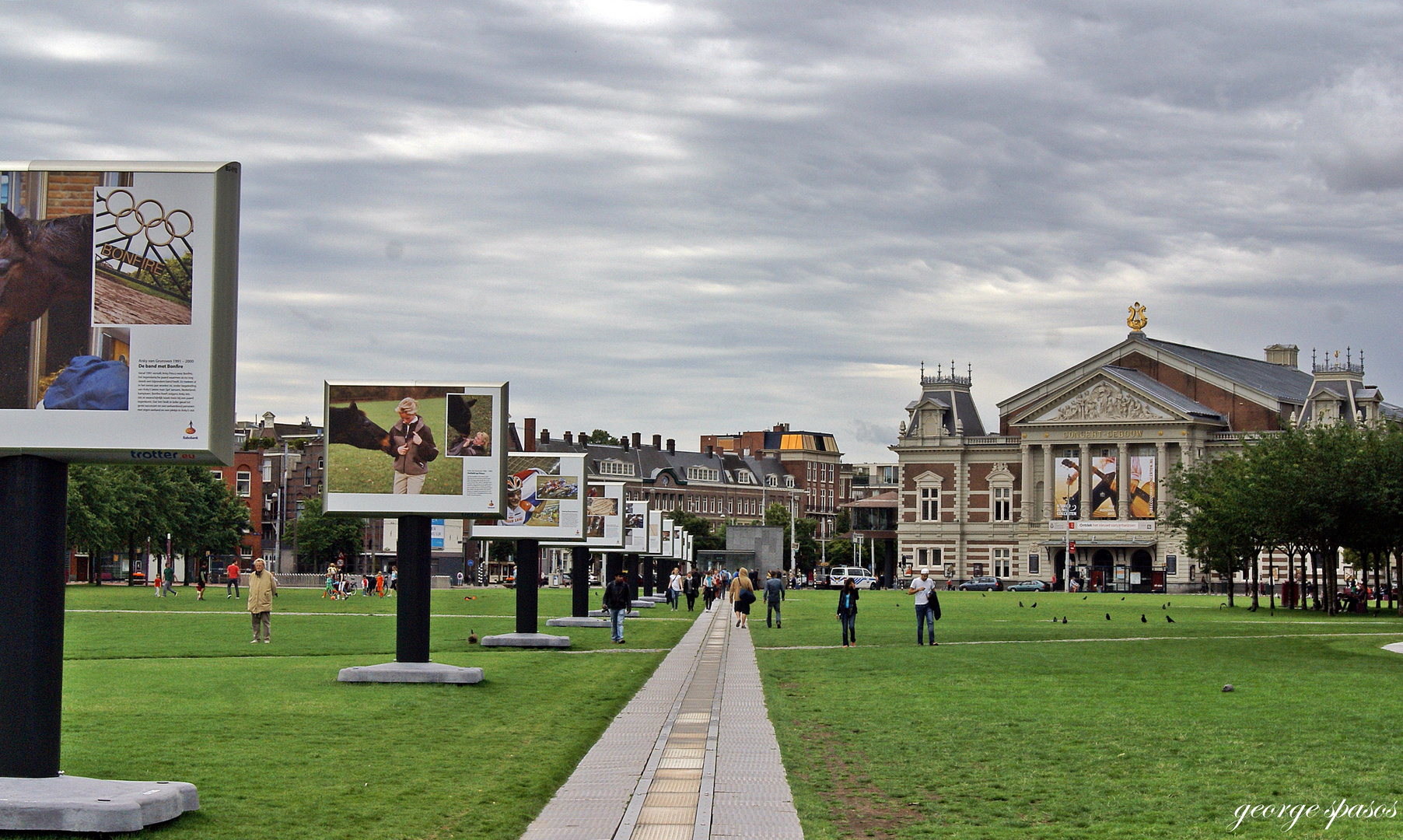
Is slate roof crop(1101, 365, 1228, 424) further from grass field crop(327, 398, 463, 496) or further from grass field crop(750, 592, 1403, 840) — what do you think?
grass field crop(327, 398, 463, 496)

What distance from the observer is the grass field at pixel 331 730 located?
13.5 metres

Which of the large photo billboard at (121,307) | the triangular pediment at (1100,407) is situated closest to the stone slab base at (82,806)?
the large photo billboard at (121,307)

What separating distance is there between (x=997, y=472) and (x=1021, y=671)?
394ft

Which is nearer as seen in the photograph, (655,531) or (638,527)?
(638,527)

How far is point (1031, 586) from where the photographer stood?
451 ft

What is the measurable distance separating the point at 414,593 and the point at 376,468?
2.47 meters

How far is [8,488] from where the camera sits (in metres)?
13.3

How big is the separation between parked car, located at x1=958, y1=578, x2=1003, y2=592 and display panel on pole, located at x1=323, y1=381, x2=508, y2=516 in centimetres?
11659

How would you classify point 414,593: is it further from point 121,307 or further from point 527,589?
point 121,307

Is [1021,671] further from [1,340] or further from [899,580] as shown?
[899,580]

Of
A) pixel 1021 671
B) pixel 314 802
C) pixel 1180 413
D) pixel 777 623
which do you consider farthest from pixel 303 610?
pixel 1180 413

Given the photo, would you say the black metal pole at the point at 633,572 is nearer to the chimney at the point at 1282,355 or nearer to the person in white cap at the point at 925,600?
the person in white cap at the point at 925,600

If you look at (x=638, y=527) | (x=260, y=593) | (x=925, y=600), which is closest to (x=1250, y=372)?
(x=638, y=527)

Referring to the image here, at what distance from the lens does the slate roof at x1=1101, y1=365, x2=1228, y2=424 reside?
13488cm
